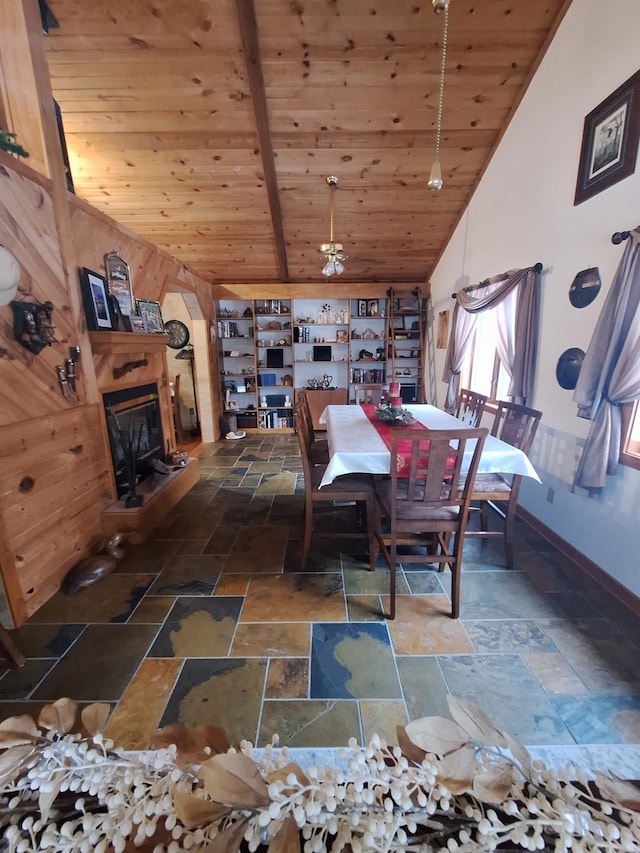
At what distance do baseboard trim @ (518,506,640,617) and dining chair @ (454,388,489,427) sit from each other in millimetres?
785

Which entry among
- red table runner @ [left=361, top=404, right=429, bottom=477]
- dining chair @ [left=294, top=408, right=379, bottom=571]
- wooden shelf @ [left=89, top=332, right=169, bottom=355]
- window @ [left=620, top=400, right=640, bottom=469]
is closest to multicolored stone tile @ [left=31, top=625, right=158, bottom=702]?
dining chair @ [left=294, top=408, right=379, bottom=571]

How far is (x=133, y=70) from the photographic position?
2.63m

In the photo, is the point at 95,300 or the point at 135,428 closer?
the point at 95,300

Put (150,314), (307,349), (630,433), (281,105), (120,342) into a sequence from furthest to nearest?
(307,349) → (150,314) → (281,105) → (120,342) → (630,433)

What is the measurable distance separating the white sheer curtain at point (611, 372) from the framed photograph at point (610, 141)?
0.47m

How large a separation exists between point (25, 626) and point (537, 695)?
235 cm

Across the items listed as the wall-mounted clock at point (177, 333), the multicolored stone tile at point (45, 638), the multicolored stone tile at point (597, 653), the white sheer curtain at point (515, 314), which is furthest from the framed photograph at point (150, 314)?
the multicolored stone tile at point (597, 653)

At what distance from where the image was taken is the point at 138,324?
2.79 m

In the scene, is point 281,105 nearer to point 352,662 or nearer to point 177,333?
point 177,333

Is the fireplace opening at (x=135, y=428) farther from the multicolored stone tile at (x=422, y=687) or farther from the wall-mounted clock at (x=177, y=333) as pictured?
the wall-mounted clock at (x=177, y=333)

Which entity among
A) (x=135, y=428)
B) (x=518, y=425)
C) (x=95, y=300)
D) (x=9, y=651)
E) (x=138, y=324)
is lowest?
(x=9, y=651)

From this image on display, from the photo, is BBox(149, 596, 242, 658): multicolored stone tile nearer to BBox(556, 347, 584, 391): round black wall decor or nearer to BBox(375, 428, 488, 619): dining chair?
BBox(375, 428, 488, 619): dining chair

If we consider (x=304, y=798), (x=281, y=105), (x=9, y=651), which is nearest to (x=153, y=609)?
(x=9, y=651)

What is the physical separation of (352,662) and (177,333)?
5.20m
